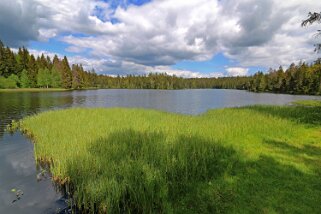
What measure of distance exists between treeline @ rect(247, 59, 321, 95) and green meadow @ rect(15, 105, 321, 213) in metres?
87.1

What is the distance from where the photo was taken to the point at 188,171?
32.0ft

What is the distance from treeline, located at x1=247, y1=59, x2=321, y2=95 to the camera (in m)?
98.4

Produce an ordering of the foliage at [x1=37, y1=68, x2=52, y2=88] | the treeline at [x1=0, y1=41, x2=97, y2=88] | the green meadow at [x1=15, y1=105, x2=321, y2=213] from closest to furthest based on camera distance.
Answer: the green meadow at [x1=15, y1=105, x2=321, y2=213] < the treeline at [x1=0, y1=41, x2=97, y2=88] < the foliage at [x1=37, y1=68, x2=52, y2=88]

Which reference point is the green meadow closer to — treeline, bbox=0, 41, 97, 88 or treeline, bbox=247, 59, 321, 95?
treeline, bbox=0, 41, 97, 88

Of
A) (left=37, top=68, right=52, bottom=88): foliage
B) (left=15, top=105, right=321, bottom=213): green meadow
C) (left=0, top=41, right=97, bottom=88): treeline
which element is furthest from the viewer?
(left=37, top=68, right=52, bottom=88): foliage

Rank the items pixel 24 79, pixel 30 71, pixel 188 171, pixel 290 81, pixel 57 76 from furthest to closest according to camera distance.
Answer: pixel 290 81, pixel 57 76, pixel 30 71, pixel 24 79, pixel 188 171

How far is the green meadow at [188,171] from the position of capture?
7.47m

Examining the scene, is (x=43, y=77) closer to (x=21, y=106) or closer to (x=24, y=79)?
(x=24, y=79)

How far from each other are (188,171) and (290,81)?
121548mm

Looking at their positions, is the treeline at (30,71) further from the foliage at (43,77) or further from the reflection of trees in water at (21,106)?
the reflection of trees in water at (21,106)

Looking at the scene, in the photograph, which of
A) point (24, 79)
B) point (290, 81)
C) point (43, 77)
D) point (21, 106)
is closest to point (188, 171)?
point (21, 106)

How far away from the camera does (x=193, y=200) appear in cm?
776

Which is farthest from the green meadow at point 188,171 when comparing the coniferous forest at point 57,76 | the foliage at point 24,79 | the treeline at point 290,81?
the treeline at point 290,81

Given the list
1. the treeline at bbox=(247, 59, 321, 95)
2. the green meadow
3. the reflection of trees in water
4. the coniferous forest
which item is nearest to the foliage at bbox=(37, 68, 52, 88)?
the coniferous forest
